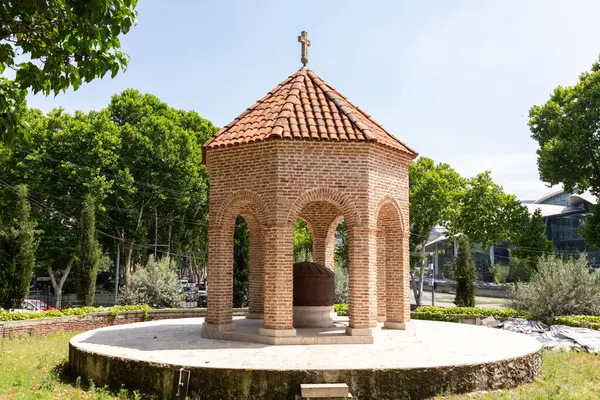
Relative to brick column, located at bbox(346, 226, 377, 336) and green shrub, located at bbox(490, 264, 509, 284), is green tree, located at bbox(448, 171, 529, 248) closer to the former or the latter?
brick column, located at bbox(346, 226, 377, 336)

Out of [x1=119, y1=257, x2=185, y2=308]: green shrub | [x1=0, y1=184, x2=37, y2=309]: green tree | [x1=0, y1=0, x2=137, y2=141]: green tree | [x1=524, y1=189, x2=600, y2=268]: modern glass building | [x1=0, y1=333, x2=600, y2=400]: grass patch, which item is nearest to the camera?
[x1=0, y1=0, x2=137, y2=141]: green tree

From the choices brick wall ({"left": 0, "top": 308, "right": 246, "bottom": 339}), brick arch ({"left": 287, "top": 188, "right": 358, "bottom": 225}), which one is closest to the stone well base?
brick arch ({"left": 287, "top": 188, "right": 358, "bottom": 225})

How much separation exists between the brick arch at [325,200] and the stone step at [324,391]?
4.30 meters

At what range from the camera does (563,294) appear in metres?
20.4

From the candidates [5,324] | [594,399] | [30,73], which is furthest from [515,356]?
[5,324]

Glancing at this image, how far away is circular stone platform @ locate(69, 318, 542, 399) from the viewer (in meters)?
8.92

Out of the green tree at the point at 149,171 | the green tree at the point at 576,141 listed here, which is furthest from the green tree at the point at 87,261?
the green tree at the point at 576,141

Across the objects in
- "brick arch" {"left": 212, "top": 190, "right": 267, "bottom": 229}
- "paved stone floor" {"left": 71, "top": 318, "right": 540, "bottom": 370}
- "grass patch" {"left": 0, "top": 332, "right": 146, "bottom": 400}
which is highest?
"brick arch" {"left": 212, "top": 190, "right": 267, "bottom": 229}

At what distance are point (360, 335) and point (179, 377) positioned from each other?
4541mm

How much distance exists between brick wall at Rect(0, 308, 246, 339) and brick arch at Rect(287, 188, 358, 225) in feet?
36.3

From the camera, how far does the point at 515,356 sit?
10.2 m

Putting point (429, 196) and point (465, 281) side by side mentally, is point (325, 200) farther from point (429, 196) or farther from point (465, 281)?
point (429, 196)

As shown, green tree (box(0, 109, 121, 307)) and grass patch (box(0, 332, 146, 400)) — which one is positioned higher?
green tree (box(0, 109, 121, 307))

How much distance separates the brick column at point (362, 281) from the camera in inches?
475
